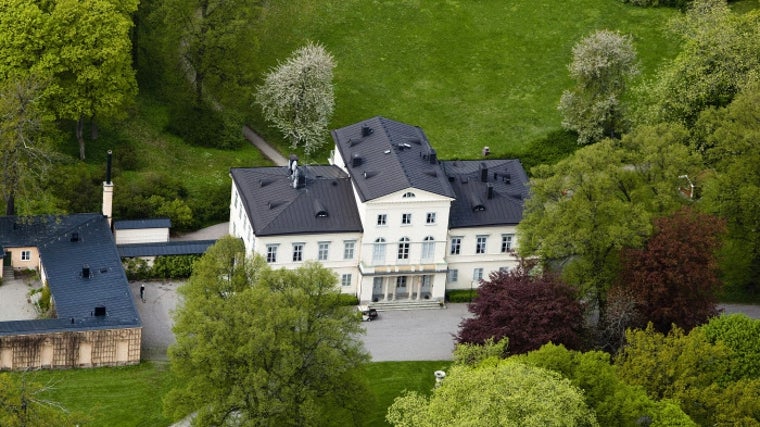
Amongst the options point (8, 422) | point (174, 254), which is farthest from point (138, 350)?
point (8, 422)

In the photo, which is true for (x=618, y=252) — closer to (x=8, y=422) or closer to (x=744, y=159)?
(x=744, y=159)

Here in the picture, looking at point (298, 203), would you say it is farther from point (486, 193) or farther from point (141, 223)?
point (486, 193)

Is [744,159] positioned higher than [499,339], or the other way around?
[744,159]

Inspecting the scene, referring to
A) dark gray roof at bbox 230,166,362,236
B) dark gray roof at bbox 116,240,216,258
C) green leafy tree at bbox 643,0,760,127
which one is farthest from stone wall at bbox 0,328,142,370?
green leafy tree at bbox 643,0,760,127

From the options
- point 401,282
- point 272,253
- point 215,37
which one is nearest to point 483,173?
point 401,282

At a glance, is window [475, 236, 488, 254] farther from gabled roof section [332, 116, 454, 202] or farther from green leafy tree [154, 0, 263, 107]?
green leafy tree [154, 0, 263, 107]

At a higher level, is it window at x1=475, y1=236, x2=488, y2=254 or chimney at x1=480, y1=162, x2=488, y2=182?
chimney at x1=480, y1=162, x2=488, y2=182
